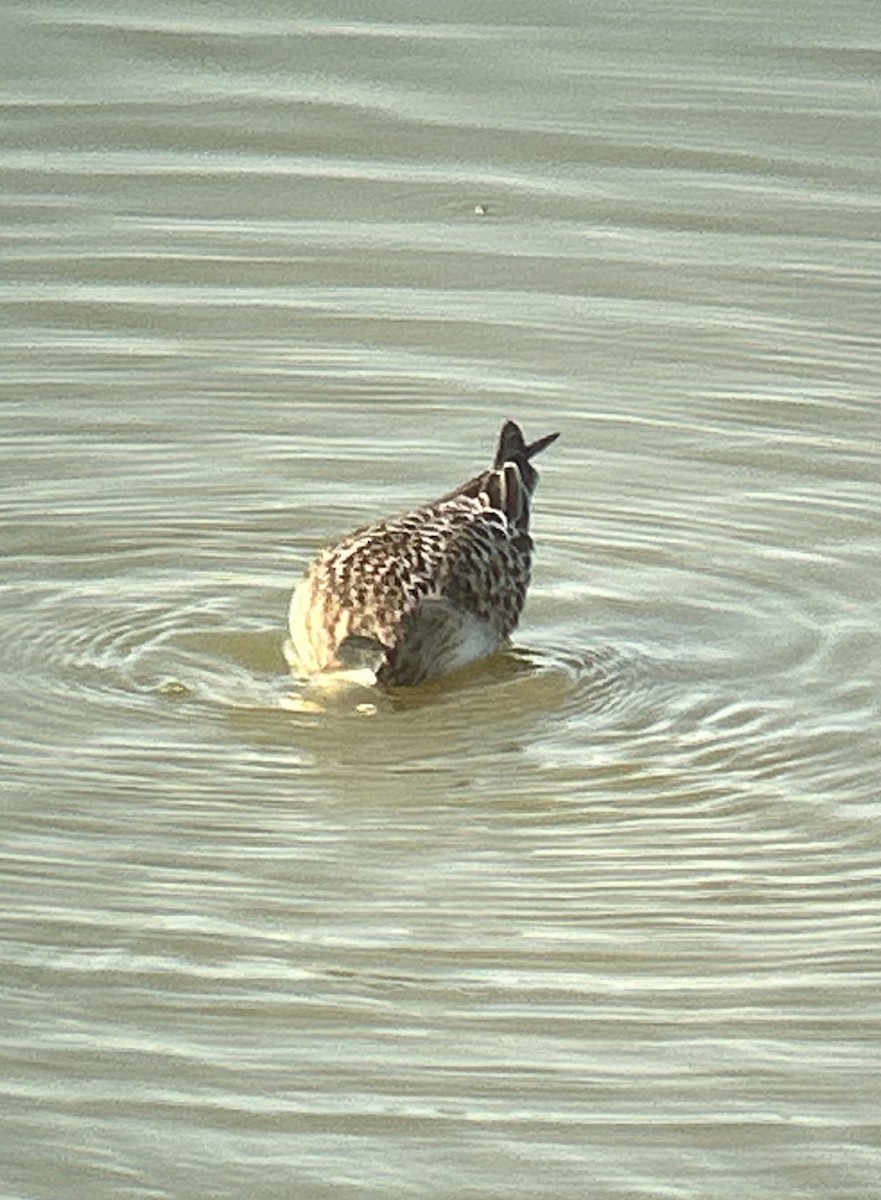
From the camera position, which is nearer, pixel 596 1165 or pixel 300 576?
pixel 596 1165

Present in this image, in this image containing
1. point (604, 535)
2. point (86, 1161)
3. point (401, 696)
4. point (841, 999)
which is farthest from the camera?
point (604, 535)

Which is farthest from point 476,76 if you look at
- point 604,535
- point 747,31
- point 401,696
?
point 401,696

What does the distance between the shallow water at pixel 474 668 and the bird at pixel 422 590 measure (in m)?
0.10

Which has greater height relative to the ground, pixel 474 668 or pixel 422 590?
pixel 422 590

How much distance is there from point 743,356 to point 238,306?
5.39 ft

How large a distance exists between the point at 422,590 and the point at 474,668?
0.28 meters

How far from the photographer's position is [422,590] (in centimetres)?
859

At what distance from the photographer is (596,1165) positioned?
18.7 feet

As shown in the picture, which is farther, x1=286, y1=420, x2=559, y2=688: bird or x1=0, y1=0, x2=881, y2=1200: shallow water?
x1=286, y1=420, x2=559, y2=688: bird

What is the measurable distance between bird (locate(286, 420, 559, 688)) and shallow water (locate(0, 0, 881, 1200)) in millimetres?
97

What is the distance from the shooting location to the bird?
8219mm

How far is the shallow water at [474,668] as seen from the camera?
5934mm

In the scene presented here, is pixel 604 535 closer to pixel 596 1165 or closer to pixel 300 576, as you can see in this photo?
pixel 300 576

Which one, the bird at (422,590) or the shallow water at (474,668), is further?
the bird at (422,590)
